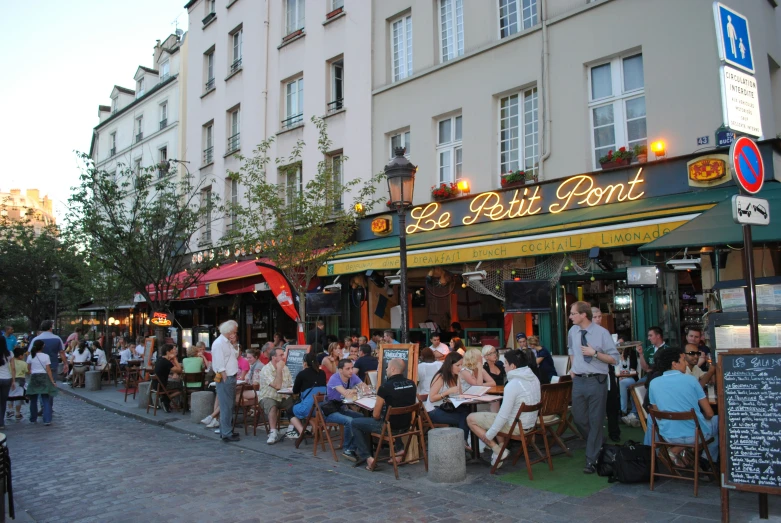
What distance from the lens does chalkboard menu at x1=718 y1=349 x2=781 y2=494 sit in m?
4.66

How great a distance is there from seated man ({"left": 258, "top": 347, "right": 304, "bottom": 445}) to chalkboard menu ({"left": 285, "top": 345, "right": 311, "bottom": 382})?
708 mm

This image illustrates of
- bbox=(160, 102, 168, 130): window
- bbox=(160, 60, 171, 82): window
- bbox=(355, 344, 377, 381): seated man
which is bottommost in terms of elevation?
bbox=(355, 344, 377, 381): seated man

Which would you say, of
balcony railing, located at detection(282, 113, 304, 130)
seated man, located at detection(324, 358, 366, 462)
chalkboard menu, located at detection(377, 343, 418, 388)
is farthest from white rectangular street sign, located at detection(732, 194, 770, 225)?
balcony railing, located at detection(282, 113, 304, 130)

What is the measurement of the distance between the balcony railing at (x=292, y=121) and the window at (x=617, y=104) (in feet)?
31.7

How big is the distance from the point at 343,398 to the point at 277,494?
80.3 inches

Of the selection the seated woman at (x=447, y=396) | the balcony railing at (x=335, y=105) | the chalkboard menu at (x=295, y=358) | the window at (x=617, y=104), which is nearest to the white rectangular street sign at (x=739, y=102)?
the seated woman at (x=447, y=396)

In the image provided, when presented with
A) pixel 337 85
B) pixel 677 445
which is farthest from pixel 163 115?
pixel 677 445

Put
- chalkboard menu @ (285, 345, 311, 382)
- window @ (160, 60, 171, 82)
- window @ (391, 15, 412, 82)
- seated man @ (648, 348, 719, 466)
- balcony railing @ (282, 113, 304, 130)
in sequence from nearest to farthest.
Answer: seated man @ (648, 348, 719, 466)
chalkboard menu @ (285, 345, 311, 382)
window @ (391, 15, 412, 82)
balcony railing @ (282, 113, 304, 130)
window @ (160, 60, 171, 82)

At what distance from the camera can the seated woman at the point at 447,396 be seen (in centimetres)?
739

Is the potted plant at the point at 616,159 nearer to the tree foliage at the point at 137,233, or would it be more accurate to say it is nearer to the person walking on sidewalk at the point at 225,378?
the person walking on sidewalk at the point at 225,378

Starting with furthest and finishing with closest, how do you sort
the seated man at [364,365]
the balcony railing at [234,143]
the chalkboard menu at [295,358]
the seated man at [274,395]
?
the balcony railing at [234,143] < the chalkboard menu at [295,358] < the seated man at [364,365] < the seated man at [274,395]

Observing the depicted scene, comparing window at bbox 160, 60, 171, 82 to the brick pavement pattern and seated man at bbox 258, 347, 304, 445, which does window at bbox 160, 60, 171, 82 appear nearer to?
seated man at bbox 258, 347, 304, 445

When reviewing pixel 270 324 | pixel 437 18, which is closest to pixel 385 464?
pixel 437 18

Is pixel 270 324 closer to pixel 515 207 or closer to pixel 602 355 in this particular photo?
pixel 515 207
